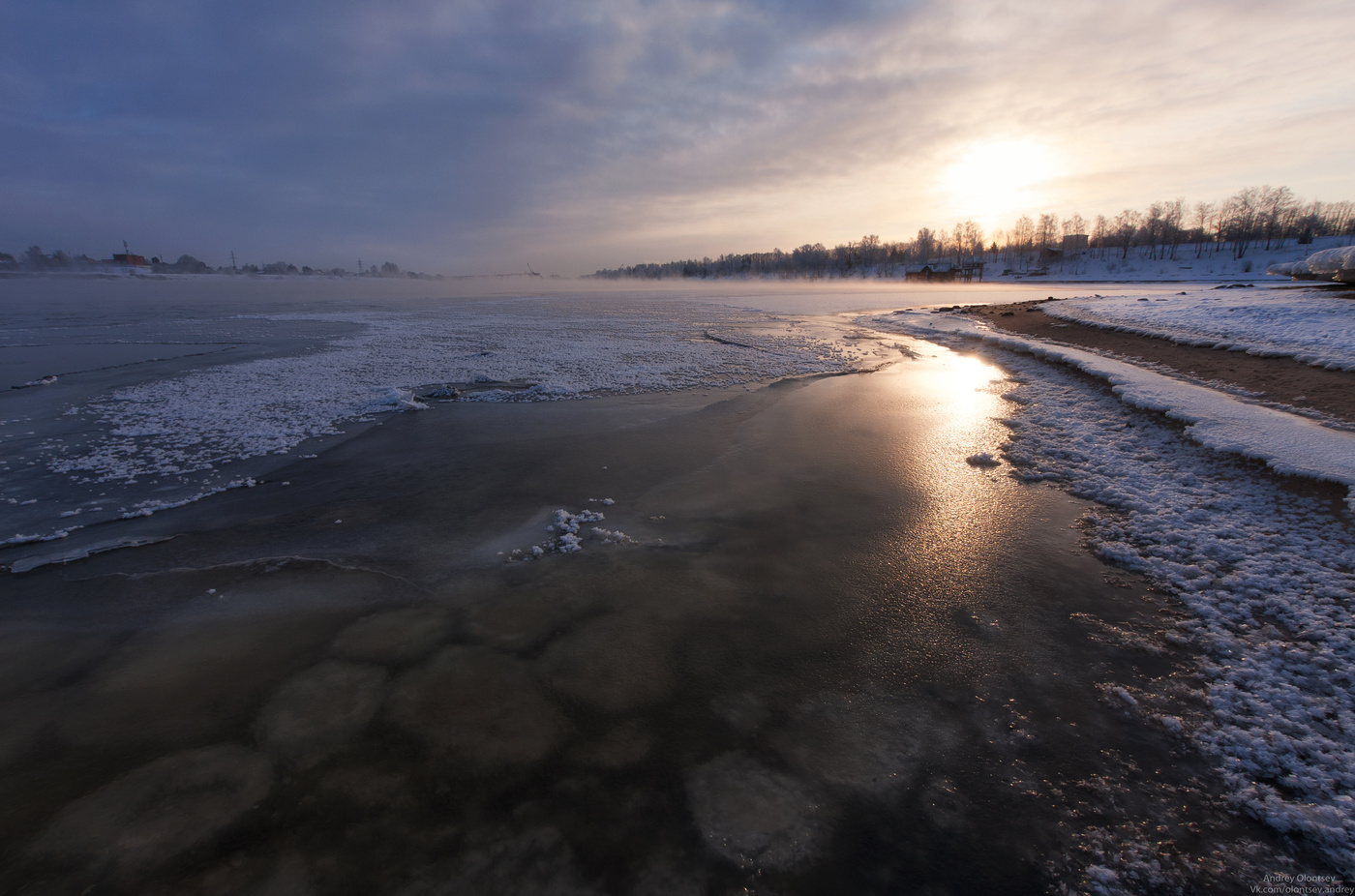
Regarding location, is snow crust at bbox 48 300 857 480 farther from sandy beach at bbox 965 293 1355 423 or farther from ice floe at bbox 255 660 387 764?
sandy beach at bbox 965 293 1355 423

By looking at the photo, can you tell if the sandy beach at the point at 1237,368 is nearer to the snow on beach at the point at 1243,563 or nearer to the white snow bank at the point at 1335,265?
the snow on beach at the point at 1243,563

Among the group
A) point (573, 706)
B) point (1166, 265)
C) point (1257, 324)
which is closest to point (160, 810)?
point (573, 706)

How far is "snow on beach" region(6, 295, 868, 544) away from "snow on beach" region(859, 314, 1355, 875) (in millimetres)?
6478

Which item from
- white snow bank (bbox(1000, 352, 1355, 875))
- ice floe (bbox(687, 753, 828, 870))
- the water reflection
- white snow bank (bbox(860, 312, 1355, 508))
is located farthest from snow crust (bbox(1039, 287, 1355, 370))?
ice floe (bbox(687, 753, 828, 870))

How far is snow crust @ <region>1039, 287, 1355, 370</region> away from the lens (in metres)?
11.8

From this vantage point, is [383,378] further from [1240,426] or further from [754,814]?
[1240,426]

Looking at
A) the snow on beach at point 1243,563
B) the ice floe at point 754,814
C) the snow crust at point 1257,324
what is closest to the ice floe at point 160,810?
the ice floe at point 754,814

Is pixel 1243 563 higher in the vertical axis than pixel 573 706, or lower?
higher

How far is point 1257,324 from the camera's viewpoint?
1509 cm

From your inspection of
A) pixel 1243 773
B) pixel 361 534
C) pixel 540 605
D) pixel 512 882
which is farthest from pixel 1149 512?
pixel 361 534

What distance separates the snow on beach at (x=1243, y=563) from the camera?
2.55m

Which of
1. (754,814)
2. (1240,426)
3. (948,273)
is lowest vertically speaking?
(754,814)

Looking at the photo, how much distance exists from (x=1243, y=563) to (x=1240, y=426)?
4.51m

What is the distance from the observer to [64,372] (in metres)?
12.6
